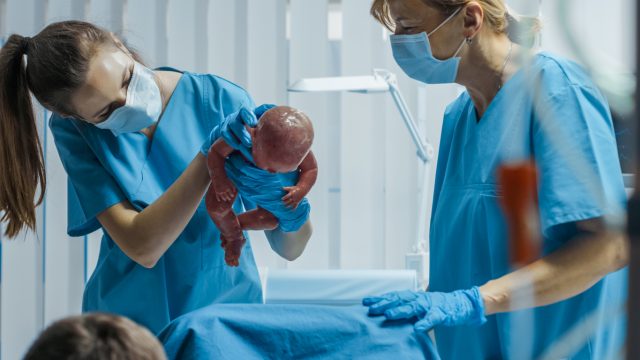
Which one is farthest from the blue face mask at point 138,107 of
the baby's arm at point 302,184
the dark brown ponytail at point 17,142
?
the baby's arm at point 302,184

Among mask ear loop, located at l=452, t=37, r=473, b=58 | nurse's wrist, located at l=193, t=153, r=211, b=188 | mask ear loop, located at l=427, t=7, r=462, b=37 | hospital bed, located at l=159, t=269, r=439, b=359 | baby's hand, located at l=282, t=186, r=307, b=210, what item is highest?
mask ear loop, located at l=427, t=7, r=462, b=37

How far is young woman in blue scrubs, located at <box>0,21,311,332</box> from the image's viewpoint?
4.94 ft

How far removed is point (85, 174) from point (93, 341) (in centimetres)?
83

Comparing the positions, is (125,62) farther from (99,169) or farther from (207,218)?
(207,218)

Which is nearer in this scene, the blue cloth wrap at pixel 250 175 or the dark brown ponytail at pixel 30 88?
the blue cloth wrap at pixel 250 175

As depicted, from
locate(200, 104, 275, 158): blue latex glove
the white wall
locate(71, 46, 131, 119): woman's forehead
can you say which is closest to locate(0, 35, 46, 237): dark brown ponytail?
locate(71, 46, 131, 119): woman's forehead

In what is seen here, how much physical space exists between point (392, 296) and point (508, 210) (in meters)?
0.43

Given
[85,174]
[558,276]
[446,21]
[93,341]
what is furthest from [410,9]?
[93,341]

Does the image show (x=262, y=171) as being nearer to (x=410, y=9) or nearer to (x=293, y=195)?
(x=293, y=195)

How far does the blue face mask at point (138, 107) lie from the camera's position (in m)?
1.54

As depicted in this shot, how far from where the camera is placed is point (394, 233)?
11.2ft

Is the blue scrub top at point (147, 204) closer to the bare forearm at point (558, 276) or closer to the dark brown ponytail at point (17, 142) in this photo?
the dark brown ponytail at point (17, 142)

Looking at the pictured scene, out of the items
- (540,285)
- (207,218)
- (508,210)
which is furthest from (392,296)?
(207,218)

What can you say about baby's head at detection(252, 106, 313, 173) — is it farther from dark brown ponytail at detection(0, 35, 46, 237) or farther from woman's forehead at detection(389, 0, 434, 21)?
dark brown ponytail at detection(0, 35, 46, 237)
